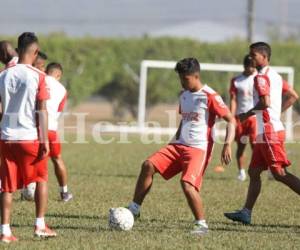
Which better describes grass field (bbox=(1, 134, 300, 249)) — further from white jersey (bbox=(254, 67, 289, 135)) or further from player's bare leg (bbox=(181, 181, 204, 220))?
white jersey (bbox=(254, 67, 289, 135))

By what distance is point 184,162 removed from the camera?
1009 cm

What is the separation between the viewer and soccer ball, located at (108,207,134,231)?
32.7 ft

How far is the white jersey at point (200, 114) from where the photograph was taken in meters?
9.92

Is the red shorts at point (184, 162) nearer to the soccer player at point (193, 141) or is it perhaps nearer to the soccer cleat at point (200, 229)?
the soccer player at point (193, 141)

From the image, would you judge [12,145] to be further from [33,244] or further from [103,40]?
[103,40]

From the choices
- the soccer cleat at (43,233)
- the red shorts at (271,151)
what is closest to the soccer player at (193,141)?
the red shorts at (271,151)

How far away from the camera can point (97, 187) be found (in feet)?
49.0

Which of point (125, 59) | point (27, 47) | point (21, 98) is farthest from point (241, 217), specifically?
point (125, 59)

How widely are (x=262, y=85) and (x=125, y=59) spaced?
95.5 feet

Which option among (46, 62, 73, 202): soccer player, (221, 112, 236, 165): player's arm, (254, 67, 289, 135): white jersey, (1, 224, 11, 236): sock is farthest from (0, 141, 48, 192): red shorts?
(46, 62, 73, 202): soccer player

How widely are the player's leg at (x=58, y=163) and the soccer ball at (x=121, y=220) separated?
9.02 ft

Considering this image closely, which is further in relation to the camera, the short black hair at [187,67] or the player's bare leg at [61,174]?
the player's bare leg at [61,174]

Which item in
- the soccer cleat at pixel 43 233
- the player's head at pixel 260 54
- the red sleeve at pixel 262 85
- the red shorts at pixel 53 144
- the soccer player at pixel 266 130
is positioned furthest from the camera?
the red shorts at pixel 53 144

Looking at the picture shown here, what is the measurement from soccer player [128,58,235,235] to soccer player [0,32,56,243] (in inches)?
62.0
